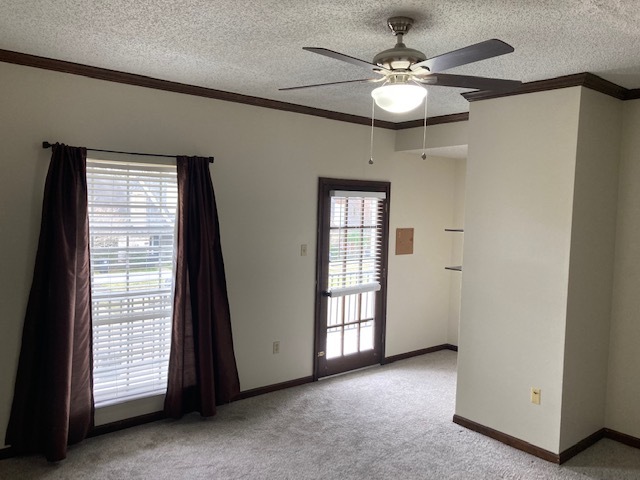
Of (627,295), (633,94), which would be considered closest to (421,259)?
(627,295)

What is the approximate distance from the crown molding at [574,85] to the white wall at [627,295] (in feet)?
0.73

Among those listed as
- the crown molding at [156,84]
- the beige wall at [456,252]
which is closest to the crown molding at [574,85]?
the crown molding at [156,84]

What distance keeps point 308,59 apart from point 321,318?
2551 millimetres

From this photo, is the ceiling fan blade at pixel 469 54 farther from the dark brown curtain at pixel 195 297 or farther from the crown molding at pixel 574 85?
the dark brown curtain at pixel 195 297

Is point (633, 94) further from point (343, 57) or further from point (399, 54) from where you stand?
point (343, 57)

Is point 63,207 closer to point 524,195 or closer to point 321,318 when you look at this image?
point 321,318

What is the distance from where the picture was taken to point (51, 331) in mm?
3230

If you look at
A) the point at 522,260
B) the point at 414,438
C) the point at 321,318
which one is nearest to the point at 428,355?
the point at 321,318

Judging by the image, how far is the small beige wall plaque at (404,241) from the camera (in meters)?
5.49

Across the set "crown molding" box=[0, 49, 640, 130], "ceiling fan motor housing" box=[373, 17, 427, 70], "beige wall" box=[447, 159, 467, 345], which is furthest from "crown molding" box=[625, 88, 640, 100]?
"beige wall" box=[447, 159, 467, 345]

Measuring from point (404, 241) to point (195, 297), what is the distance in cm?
251

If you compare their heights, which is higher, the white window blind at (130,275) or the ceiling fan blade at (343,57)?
the ceiling fan blade at (343,57)

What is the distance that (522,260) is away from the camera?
3.60 metres

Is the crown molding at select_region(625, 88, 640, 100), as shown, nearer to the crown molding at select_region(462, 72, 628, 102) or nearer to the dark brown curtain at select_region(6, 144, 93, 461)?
the crown molding at select_region(462, 72, 628, 102)
